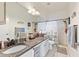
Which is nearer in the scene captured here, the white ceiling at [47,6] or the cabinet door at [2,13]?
the cabinet door at [2,13]

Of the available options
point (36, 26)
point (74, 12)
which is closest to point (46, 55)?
point (36, 26)

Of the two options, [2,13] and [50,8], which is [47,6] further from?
[2,13]

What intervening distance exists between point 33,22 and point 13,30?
0.38 metres

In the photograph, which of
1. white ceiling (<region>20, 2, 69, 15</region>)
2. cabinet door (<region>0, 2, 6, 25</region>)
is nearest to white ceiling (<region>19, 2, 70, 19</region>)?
white ceiling (<region>20, 2, 69, 15</region>)

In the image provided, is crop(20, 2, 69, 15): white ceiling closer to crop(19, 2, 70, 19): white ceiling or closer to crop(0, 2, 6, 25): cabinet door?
crop(19, 2, 70, 19): white ceiling

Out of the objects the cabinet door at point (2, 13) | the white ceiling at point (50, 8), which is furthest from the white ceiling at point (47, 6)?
the cabinet door at point (2, 13)

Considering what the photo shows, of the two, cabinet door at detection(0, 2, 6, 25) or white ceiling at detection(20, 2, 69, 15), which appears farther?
white ceiling at detection(20, 2, 69, 15)

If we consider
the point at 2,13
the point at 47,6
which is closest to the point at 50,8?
the point at 47,6

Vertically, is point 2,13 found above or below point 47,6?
below

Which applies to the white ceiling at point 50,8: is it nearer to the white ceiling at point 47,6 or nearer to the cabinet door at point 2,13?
the white ceiling at point 47,6

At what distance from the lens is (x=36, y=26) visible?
216 centimetres

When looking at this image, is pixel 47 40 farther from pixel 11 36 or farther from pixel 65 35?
pixel 11 36

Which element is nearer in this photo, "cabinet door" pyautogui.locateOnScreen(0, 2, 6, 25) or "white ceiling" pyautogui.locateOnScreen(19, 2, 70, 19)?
"cabinet door" pyautogui.locateOnScreen(0, 2, 6, 25)

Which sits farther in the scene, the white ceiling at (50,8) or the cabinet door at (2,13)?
the white ceiling at (50,8)
